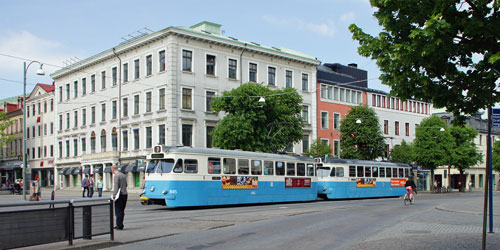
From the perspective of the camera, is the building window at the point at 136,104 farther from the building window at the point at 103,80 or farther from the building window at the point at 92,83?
the building window at the point at 92,83

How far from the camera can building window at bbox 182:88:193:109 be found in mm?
46125

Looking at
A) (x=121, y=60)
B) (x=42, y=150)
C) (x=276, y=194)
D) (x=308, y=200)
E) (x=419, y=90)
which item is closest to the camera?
(x=419, y=90)

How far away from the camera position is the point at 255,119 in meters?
39.4

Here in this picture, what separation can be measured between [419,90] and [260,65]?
42.5 m

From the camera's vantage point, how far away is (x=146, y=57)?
4841cm

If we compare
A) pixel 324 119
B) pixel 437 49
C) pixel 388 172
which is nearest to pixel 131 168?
pixel 388 172

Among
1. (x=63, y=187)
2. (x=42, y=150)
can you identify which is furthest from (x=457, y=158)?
(x=42, y=150)

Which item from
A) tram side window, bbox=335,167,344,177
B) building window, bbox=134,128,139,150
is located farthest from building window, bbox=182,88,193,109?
tram side window, bbox=335,167,344,177

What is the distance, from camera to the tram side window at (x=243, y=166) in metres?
27.0

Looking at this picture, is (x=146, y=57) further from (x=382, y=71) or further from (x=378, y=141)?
(x=382, y=71)

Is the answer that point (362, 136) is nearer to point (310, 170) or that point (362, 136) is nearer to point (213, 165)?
point (310, 170)

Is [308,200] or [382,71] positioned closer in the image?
[382,71]

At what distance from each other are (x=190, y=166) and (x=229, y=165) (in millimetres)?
2779

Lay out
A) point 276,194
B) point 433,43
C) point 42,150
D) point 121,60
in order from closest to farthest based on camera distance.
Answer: point 433,43 < point 276,194 < point 121,60 < point 42,150
